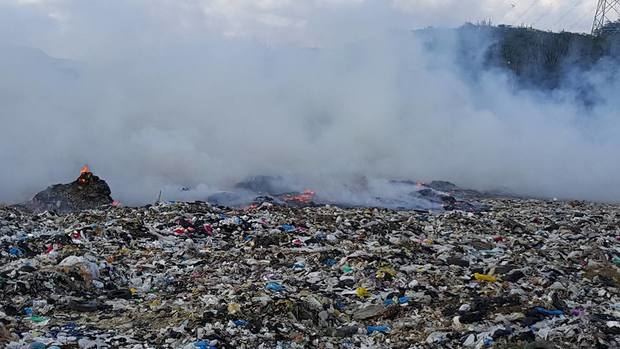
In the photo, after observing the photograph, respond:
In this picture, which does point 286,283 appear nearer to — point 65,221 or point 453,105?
point 65,221

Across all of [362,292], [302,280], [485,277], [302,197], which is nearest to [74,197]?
[302,197]

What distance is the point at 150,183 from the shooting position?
12391 mm

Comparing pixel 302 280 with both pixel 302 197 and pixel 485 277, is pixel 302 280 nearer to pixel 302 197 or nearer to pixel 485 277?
pixel 485 277

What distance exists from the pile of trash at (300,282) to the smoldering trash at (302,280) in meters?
0.02

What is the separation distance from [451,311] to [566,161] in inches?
565

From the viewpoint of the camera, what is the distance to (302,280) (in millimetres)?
5297

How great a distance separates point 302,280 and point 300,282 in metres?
0.08

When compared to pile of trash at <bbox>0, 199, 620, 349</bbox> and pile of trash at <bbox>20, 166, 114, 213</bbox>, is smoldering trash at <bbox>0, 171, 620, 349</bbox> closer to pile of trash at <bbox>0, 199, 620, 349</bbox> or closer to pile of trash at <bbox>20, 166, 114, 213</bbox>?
pile of trash at <bbox>0, 199, 620, 349</bbox>

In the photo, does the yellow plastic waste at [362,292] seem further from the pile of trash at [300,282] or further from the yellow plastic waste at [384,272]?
the yellow plastic waste at [384,272]

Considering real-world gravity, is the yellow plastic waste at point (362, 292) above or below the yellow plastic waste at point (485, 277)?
below

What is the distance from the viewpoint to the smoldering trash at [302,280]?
12.8 ft

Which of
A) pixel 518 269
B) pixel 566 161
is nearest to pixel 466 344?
pixel 518 269

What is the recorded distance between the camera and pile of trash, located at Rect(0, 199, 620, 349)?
12.8ft

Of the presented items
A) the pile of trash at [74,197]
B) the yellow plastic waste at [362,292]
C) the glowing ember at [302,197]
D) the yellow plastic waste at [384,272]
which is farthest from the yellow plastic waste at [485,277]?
the pile of trash at [74,197]
